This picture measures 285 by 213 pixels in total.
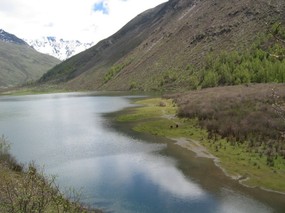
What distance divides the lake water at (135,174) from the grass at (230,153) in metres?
1.95

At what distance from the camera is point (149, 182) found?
36469 mm

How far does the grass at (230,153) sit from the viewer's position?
120 feet

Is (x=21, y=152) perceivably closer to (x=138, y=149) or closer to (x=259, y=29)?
(x=138, y=149)

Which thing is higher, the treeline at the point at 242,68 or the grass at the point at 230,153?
the treeline at the point at 242,68

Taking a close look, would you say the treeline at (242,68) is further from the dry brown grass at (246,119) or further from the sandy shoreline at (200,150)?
the sandy shoreline at (200,150)

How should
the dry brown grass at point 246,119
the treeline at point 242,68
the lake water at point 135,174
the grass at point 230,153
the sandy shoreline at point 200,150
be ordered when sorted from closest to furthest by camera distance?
the lake water at point 135,174
the grass at point 230,153
the sandy shoreline at point 200,150
the dry brown grass at point 246,119
the treeline at point 242,68

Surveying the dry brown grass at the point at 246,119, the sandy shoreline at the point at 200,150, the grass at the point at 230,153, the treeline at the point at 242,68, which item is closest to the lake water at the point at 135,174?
the sandy shoreline at the point at 200,150

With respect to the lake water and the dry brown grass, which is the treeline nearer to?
the dry brown grass

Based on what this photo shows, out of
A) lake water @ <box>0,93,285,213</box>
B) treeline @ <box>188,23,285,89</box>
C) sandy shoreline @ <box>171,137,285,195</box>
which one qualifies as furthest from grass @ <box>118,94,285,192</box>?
treeline @ <box>188,23,285,89</box>

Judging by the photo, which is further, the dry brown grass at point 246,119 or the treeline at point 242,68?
the treeline at point 242,68

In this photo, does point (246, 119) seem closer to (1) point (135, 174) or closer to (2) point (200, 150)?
(2) point (200, 150)

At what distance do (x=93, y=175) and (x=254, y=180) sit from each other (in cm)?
1641

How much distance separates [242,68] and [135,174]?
116660 millimetres

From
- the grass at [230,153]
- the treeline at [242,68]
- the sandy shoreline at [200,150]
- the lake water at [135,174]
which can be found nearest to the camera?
the lake water at [135,174]
